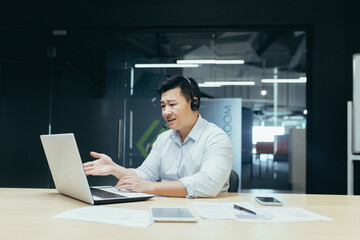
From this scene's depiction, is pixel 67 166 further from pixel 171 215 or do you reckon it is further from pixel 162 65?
pixel 162 65

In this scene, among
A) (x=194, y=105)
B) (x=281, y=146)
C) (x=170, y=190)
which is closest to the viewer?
(x=170, y=190)

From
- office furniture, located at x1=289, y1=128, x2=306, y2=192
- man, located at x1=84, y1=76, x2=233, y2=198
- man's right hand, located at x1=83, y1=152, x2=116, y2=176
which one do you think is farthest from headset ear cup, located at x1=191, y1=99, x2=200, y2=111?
office furniture, located at x1=289, y1=128, x2=306, y2=192

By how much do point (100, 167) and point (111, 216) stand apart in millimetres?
634

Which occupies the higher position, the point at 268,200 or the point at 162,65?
the point at 162,65

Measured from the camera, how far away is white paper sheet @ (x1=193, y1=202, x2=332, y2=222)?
1162 mm

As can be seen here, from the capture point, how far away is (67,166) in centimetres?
144

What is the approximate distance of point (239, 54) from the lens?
4492 millimetres

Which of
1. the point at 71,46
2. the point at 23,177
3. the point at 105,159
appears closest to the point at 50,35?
the point at 71,46

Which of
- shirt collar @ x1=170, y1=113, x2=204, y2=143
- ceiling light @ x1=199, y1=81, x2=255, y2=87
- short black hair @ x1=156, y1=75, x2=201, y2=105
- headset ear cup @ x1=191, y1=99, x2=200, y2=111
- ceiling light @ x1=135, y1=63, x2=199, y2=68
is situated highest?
ceiling light @ x1=135, y1=63, x2=199, y2=68

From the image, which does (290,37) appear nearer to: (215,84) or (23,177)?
(215,84)

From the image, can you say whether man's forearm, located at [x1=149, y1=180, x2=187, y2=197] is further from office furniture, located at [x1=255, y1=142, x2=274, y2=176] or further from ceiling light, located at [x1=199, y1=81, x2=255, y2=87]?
office furniture, located at [x1=255, y1=142, x2=274, y2=176]

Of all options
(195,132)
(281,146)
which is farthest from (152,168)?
(281,146)

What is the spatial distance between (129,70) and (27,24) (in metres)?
1.37

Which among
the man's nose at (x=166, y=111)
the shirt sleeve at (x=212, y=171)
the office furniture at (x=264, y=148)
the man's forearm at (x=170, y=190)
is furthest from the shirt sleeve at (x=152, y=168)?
the office furniture at (x=264, y=148)
